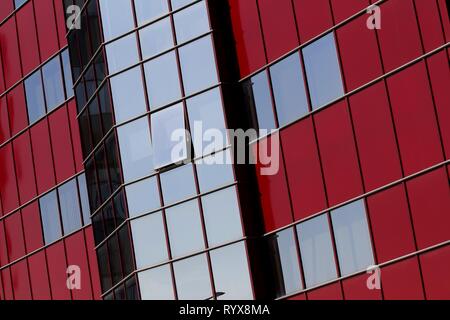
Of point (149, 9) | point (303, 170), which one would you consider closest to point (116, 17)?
point (149, 9)

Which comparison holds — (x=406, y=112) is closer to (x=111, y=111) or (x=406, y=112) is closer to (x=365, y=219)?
(x=365, y=219)

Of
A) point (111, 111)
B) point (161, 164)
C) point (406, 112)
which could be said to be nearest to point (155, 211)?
point (161, 164)

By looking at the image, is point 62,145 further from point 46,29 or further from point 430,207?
point 430,207

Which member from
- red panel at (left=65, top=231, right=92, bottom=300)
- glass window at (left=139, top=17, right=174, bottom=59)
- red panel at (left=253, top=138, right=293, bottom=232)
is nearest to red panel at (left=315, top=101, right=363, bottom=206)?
red panel at (left=253, top=138, right=293, bottom=232)

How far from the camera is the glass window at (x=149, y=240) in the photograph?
117ft

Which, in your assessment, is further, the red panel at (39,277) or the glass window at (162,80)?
the red panel at (39,277)

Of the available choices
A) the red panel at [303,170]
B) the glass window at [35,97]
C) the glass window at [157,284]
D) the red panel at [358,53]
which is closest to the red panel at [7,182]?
the glass window at [35,97]

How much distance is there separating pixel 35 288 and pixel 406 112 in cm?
1898

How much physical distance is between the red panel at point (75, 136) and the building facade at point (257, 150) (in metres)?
0.15

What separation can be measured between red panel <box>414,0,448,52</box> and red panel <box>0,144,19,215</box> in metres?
21.0

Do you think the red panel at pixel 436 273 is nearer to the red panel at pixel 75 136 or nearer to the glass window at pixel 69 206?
the red panel at pixel 75 136

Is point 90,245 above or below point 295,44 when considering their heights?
below

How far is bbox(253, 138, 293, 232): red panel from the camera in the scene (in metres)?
33.5

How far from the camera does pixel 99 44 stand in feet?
127
